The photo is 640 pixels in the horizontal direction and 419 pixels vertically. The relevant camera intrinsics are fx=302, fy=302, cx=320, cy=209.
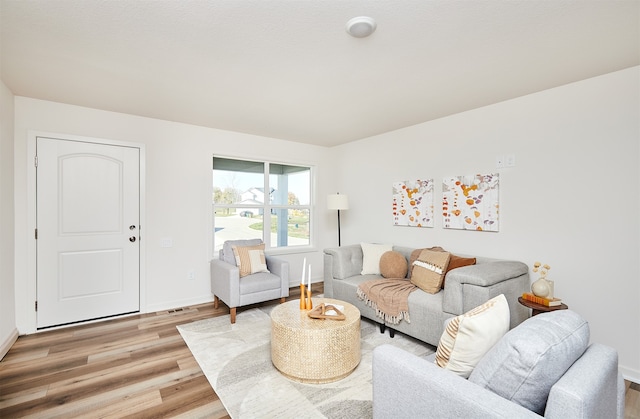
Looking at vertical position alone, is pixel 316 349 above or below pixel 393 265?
below

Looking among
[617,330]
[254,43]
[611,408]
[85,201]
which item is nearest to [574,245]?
[617,330]

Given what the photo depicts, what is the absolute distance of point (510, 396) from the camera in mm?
1085

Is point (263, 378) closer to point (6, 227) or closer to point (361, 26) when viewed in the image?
point (361, 26)

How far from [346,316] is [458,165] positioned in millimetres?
2206

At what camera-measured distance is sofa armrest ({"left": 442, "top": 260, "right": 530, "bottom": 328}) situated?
240cm

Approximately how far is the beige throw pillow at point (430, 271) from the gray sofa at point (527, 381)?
5.22 ft

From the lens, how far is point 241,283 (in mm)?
3420

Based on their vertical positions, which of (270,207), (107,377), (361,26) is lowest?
(107,377)

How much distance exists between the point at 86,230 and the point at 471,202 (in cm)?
425

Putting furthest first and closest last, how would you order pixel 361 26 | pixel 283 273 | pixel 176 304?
pixel 176 304, pixel 283 273, pixel 361 26

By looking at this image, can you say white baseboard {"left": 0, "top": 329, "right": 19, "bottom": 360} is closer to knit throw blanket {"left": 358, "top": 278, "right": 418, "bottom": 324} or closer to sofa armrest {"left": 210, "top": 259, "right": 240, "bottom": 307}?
sofa armrest {"left": 210, "top": 259, "right": 240, "bottom": 307}

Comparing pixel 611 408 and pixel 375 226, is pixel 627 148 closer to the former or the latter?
pixel 611 408

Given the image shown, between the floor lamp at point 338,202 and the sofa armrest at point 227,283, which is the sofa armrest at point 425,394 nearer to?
the sofa armrest at point 227,283

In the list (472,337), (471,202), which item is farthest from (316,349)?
(471,202)
